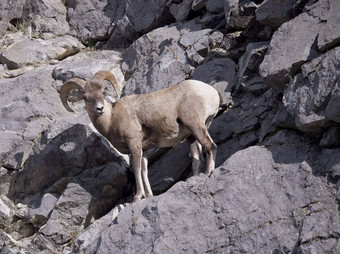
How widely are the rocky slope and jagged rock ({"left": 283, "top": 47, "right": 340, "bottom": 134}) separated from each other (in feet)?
0.07

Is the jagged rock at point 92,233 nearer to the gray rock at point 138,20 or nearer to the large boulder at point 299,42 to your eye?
the large boulder at point 299,42

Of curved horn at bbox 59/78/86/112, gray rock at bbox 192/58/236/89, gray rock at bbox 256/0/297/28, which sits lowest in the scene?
gray rock at bbox 192/58/236/89

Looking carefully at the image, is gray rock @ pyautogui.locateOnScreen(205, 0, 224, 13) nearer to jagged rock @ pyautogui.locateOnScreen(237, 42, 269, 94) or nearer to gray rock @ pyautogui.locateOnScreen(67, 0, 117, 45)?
jagged rock @ pyautogui.locateOnScreen(237, 42, 269, 94)

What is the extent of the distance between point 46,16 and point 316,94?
1045 cm

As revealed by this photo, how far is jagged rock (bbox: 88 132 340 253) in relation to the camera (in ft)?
31.8

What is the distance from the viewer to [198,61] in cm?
1477

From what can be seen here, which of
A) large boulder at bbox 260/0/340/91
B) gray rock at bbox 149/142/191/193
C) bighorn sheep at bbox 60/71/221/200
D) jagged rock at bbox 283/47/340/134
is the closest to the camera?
jagged rock at bbox 283/47/340/134

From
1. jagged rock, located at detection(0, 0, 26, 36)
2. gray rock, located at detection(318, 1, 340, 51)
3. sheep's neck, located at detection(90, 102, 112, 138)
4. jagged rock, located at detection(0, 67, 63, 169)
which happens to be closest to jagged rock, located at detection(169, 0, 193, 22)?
jagged rock, located at detection(0, 67, 63, 169)

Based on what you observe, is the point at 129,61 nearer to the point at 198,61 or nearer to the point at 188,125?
the point at 198,61

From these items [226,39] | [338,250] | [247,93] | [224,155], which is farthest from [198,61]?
[338,250]

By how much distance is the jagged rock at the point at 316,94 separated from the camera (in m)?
9.86

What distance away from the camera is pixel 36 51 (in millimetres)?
17234

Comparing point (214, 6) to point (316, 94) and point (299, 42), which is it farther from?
point (316, 94)

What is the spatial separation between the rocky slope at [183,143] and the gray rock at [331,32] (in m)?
0.03
